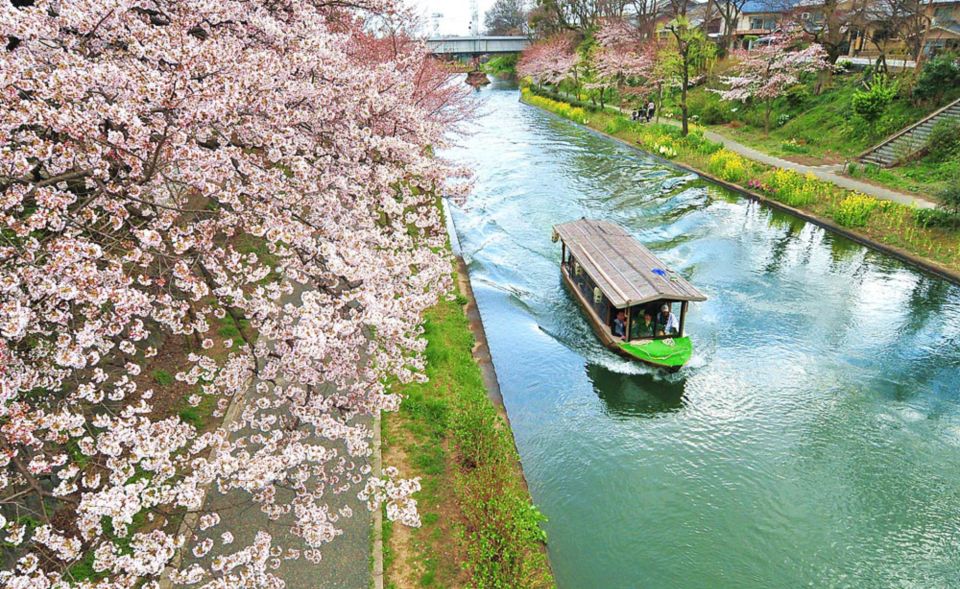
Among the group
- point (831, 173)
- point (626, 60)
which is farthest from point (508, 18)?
point (831, 173)

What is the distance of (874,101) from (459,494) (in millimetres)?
28406

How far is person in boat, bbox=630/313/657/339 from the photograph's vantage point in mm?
13695

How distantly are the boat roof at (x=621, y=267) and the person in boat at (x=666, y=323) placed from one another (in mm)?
800

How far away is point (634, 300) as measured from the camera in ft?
42.1

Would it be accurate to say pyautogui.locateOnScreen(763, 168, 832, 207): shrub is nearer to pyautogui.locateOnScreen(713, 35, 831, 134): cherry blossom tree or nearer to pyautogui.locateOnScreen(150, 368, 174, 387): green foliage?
pyautogui.locateOnScreen(713, 35, 831, 134): cherry blossom tree

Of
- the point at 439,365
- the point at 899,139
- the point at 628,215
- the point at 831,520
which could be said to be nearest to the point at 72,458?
the point at 439,365

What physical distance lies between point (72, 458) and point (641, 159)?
31822mm

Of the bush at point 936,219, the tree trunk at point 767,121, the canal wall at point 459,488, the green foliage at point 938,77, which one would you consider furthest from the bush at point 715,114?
the canal wall at point 459,488

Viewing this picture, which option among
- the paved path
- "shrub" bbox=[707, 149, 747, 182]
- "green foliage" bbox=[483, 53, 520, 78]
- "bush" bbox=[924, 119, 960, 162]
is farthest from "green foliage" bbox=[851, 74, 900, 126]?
"green foliage" bbox=[483, 53, 520, 78]

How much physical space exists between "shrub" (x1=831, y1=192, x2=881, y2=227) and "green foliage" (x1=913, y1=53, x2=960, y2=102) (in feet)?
31.1

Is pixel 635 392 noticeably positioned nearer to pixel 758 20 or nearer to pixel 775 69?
pixel 775 69

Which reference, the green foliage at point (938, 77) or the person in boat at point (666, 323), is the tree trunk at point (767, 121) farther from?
the person in boat at point (666, 323)

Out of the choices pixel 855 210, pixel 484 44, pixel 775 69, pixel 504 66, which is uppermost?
pixel 484 44

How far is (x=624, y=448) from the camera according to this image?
11258 millimetres
